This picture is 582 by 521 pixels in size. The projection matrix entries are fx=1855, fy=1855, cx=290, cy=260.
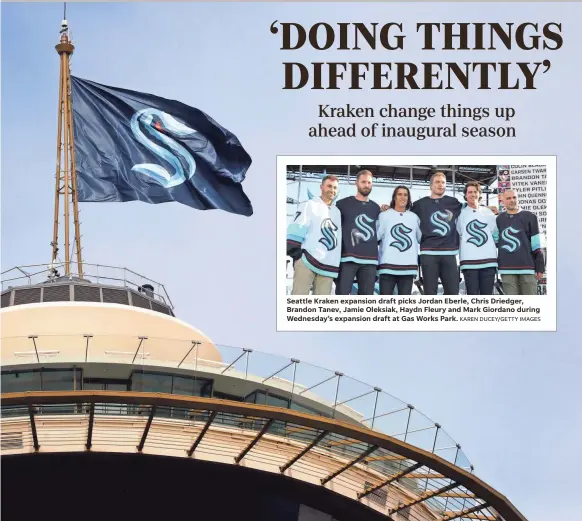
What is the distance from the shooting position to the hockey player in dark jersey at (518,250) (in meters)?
72.4

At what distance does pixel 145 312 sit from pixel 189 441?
36.5 feet

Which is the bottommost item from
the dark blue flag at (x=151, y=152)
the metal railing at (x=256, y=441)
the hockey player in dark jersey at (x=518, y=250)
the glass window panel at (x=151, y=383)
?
the metal railing at (x=256, y=441)

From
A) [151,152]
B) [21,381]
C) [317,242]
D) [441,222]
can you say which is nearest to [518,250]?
[441,222]

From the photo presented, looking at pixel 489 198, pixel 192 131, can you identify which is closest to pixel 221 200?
pixel 192 131

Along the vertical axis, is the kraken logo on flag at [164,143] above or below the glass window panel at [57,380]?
above

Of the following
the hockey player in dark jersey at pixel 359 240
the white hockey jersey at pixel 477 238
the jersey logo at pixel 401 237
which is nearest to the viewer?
the hockey player in dark jersey at pixel 359 240

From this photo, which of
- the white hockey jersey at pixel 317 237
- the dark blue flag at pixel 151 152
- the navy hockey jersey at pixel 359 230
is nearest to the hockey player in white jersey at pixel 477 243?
the navy hockey jersey at pixel 359 230

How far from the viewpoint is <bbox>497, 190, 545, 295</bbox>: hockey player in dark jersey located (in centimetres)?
7244

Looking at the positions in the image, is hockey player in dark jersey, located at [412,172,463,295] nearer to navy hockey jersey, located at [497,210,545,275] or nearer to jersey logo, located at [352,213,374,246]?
navy hockey jersey, located at [497,210,545,275]

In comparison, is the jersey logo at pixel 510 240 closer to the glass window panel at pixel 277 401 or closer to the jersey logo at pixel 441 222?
the jersey logo at pixel 441 222

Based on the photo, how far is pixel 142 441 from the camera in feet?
201

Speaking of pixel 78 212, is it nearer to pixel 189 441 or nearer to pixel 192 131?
pixel 192 131

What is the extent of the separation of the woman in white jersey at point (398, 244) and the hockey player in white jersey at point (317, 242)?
6.02 ft

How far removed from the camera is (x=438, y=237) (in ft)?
243
